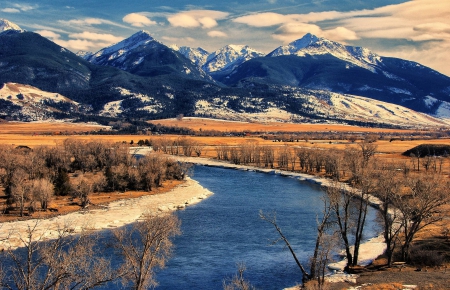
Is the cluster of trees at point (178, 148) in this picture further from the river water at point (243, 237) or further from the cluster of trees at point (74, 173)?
the river water at point (243, 237)

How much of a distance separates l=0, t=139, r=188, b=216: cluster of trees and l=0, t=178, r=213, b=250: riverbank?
604 cm

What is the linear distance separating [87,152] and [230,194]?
56.0 meters

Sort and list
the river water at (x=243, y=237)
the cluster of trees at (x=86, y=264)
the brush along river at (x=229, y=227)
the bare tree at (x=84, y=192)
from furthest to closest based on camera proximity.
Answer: the bare tree at (x=84, y=192)
the brush along river at (x=229, y=227)
the river water at (x=243, y=237)
the cluster of trees at (x=86, y=264)

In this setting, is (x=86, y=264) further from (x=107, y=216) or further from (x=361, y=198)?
(x=107, y=216)

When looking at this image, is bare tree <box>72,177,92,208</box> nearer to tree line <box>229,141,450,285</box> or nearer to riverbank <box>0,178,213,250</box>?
riverbank <box>0,178,213,250</box>

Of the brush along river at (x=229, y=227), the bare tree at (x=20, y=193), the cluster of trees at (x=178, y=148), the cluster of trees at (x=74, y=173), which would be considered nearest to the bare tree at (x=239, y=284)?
the brush along river at (x=229, y=227)

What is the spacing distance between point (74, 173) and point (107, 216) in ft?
173

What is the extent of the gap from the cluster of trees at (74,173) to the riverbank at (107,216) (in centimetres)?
604

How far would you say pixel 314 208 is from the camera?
8481cm

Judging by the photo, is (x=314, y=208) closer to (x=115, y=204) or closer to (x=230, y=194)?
(x=230, y=194)

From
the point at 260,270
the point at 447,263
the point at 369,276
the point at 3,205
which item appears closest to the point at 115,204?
the point at 3,205

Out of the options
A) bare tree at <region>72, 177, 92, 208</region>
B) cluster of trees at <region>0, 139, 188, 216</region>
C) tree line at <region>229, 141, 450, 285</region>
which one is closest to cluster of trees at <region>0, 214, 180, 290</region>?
tree line at <region>229, 141, 450, 285</region>

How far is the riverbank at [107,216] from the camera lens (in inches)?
2367

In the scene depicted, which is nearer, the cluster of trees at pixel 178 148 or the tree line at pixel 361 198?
the tree line at pixel 361 198
